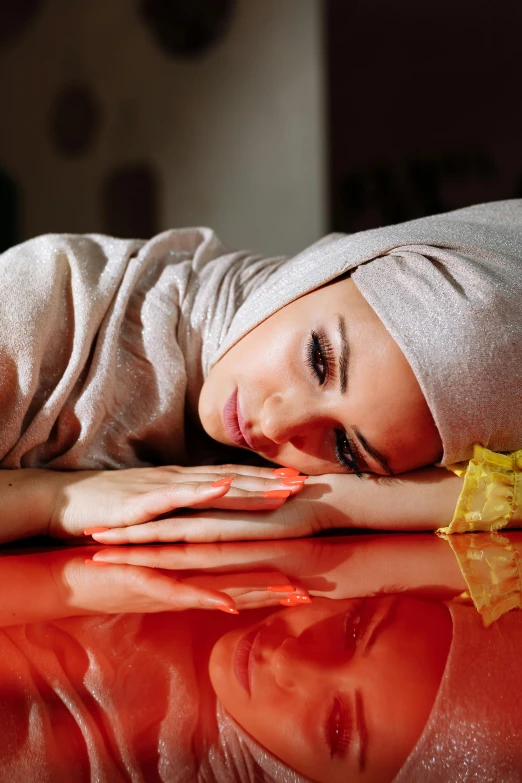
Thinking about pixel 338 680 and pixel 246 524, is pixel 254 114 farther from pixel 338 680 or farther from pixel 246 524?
pixel 338 680

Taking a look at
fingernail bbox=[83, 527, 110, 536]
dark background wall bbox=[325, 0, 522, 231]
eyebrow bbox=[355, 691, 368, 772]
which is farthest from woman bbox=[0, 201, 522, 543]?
dark background wall bbox=[325, 0, 522, 231]

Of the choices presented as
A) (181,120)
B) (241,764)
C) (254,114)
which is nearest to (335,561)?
(241,764)

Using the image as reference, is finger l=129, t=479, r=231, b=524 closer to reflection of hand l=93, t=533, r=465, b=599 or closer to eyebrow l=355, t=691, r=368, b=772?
reflection of hand l=93, t=533, r=465, b=599

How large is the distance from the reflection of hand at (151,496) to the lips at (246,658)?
0.34 metres

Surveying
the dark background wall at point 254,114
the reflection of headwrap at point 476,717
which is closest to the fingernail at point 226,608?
the reflection of headwrap at point 476,717

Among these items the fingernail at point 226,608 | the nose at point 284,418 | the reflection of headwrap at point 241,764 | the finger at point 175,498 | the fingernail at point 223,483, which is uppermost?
the reflection of headwrap at point 241,764

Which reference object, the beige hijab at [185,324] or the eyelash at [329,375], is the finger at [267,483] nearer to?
the eyelash at [329,375]

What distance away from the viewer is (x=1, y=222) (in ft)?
12.1

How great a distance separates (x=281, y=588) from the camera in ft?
2.64

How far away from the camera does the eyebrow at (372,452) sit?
1043 mm

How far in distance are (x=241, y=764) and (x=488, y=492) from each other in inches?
28.9

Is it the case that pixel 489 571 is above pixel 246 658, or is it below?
below

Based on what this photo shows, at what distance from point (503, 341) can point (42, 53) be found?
3.28 m

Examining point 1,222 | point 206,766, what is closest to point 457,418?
point 206,766
